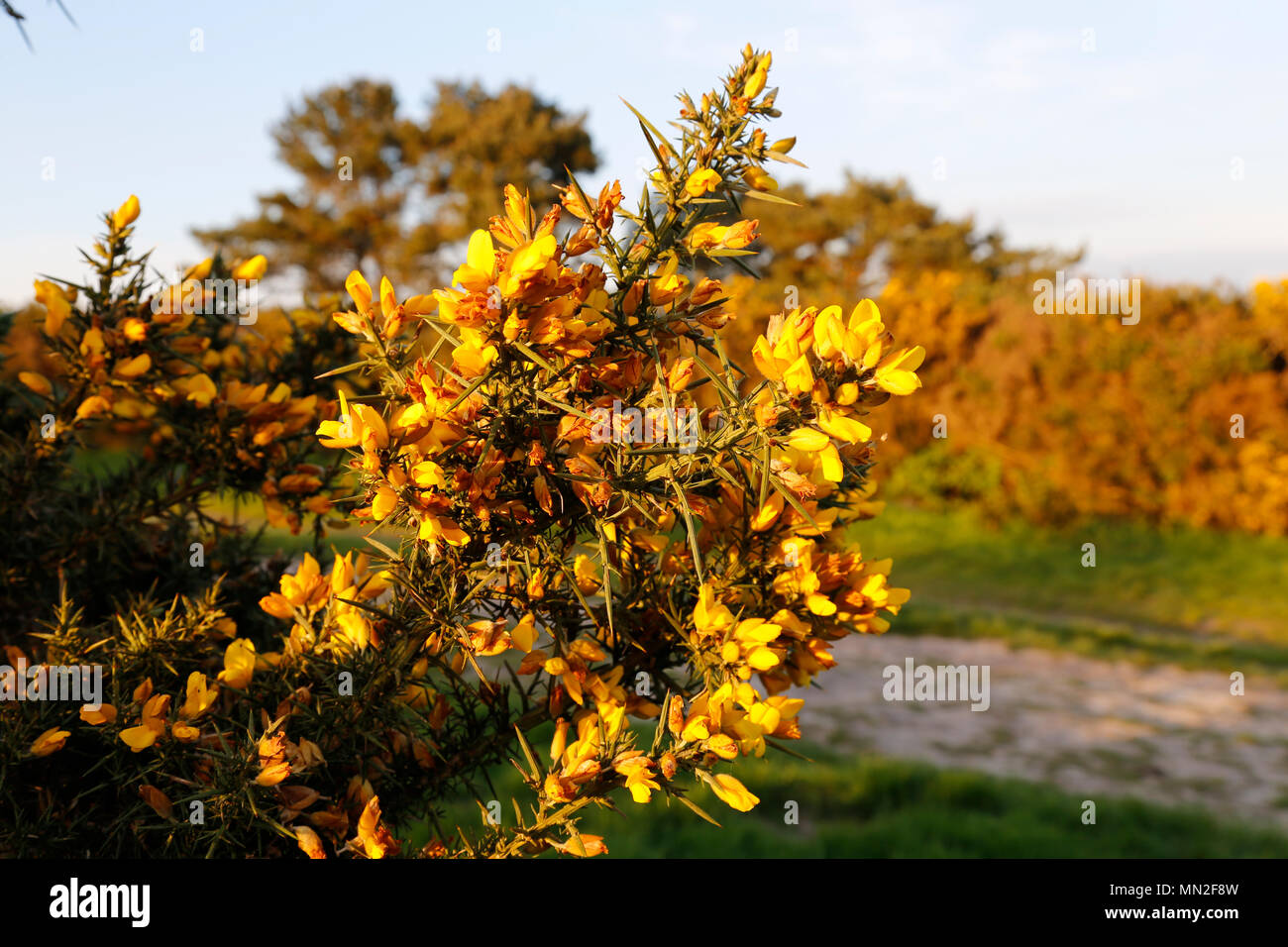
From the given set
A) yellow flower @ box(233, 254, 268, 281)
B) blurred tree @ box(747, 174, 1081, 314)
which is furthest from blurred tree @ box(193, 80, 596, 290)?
yellow flower @ box(233, 254, 268, 281)

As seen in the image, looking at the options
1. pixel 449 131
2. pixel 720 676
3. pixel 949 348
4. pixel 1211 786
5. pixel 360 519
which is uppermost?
pixel 449 131

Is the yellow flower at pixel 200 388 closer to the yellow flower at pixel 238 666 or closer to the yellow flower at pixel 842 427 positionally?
the yellow flower at pixel 238 666

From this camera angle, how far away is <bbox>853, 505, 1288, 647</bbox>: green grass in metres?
8.62

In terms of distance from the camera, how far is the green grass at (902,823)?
11.2 feet

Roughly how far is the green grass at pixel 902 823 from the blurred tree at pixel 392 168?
2111 centimetres

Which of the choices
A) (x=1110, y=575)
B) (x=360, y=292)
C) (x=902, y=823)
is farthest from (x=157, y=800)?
(x=1110, y=575)

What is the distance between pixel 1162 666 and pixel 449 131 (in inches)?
918

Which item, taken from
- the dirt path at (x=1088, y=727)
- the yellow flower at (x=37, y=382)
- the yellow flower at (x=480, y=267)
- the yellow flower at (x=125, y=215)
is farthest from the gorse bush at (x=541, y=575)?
the dirt path at (x=1088, y=727)

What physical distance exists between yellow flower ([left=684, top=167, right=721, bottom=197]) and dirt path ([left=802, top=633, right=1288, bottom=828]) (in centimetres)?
323
